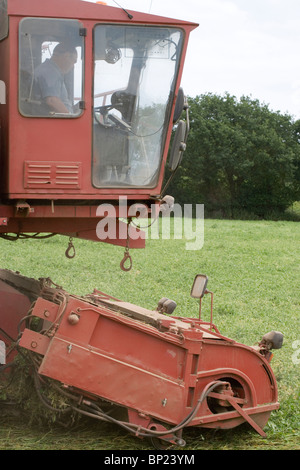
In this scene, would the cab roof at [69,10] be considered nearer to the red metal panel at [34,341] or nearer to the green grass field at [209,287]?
the red metal panel at [34,341]

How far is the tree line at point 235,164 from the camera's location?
47375 mm

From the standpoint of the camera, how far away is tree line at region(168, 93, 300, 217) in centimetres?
4738

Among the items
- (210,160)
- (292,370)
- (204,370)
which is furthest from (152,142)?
(210,160)

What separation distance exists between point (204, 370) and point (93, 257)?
41.7 feet

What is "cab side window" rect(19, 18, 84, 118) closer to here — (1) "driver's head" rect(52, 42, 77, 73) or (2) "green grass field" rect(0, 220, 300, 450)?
(1) "driver's head" rect(52, 42, 77, 73)

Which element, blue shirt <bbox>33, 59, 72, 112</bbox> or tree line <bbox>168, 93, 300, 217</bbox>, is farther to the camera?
tree line <bbox>168, 93, 300, 217</bbox>

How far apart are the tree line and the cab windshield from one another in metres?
40.1

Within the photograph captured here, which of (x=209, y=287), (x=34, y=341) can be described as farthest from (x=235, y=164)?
(x=34, y=341)

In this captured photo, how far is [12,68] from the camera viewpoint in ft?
19.5

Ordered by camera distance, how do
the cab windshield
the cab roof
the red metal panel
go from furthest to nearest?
the cab windshield, the cab roof, the red metal panel

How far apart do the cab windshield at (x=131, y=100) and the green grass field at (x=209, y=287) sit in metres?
2.28

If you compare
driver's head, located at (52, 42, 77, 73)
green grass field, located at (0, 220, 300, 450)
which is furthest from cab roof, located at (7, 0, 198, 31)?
green grass field, located at (0, 220, 300, 450)

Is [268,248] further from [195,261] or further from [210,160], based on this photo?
[210,160]

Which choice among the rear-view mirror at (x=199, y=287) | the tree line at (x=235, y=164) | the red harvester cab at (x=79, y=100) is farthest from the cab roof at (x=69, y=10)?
the tree line at (x=235, y=164)
